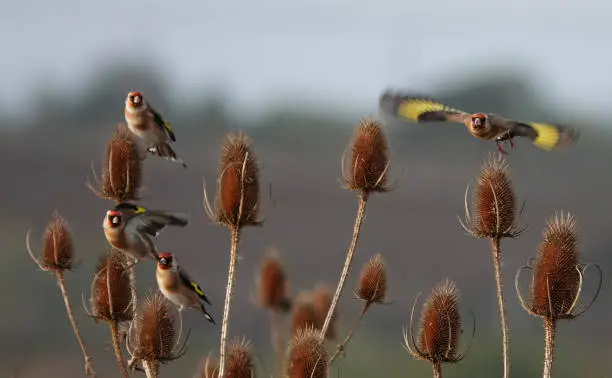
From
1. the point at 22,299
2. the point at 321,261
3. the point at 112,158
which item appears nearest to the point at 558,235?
the point at 112,158

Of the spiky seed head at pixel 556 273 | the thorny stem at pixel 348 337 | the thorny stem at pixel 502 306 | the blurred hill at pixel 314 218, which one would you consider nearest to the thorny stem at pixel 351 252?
the thorny stem at pixel 348 337

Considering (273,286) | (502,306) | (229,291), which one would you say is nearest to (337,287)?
(229,291)

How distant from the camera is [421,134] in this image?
97.4m

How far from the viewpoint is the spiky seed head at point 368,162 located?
32.9 feet

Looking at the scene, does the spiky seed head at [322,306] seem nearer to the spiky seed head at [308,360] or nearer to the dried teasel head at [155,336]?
the dried teasel head at [155,336]

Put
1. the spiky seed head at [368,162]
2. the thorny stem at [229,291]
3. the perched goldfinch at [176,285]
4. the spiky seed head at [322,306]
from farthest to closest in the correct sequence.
Result: the spiky seed head at [322,306] → the spiky seed head at [368,162] → the perched goldfinch at [176,285] → the thorny stem at [229,291]

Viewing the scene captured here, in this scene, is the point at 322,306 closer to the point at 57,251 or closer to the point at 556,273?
→ the point at 57,251

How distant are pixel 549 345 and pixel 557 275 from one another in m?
A: 0.53

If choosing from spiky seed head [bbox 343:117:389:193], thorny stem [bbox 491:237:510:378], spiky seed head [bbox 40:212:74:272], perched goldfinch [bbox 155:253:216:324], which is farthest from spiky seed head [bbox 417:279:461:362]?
spiky seed head [bbox 40:212:74:272]

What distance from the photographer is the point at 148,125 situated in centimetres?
961

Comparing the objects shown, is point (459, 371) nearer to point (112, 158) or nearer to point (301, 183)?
point (112, 158)

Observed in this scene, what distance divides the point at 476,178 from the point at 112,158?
Answer: 2.85m

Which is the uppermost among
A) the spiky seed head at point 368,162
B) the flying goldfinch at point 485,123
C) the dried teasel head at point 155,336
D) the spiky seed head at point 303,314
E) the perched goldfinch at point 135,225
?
the flying goldfinch at point 485,123

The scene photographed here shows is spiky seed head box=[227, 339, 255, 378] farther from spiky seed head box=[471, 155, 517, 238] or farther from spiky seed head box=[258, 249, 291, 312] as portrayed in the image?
spiky seed head box=[258, 249, 291, 312]
